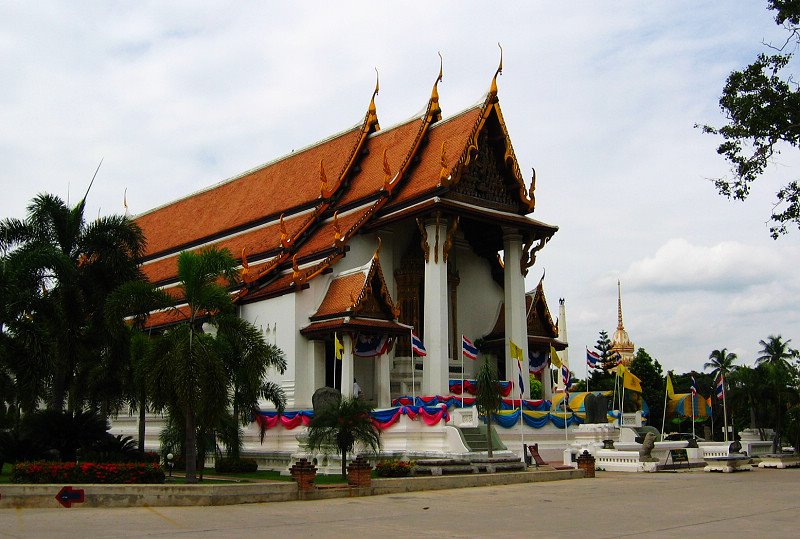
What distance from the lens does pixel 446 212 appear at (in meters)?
27.0

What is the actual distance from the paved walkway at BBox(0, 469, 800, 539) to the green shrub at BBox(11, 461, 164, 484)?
249cm

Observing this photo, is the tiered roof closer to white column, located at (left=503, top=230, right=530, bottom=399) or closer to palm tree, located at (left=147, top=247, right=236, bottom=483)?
white column, located at (left=503, top=230, right=530, bottom=399)

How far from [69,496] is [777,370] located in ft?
142

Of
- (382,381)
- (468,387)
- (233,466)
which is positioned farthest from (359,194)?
(233,466)

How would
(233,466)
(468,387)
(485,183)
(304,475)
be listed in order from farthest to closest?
(485,183) → (468,387) → (233,466) → (304,475)

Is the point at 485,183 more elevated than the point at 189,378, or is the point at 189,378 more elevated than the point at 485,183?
the point at 485,183

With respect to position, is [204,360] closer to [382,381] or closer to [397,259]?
[382,381]

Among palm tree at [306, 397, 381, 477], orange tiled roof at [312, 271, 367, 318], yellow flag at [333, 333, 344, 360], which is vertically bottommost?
palm tree at [306, 397, 381, 477]

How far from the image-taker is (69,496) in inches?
532

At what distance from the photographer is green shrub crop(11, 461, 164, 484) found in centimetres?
1555

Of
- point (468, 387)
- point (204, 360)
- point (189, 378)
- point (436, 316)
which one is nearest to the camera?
point (189, 378)

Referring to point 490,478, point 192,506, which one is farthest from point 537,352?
point 192,506

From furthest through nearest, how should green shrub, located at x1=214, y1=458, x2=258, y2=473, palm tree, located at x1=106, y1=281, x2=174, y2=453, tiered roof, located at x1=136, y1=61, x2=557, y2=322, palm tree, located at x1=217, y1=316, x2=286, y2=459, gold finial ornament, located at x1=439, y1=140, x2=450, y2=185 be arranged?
tiered roof, located at x1=136, y1=61, x2=557, y2=322 < gold finial ornament, located at x1=439, y1=140, x2=450, y2=185 < green shrub, located at x1=214, y1=458, x2=258, y2=473 < palm tree, located at x1=217, y1=316, x2=286, y2=459 < palm tree, located at x1=106, y1=281, x2=174, y2=453

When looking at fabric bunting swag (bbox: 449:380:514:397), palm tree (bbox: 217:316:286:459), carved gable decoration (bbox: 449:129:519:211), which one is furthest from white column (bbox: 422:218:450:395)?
palm tree (bbox: 217:316:286:459)
